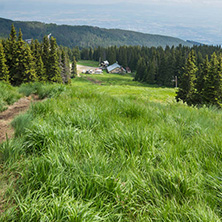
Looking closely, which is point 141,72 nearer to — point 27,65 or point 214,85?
point 214,85

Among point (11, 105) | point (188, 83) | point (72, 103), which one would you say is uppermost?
point (72, 103)

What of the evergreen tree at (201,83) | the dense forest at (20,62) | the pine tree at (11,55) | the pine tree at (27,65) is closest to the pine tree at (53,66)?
the dense forest at (20,62)

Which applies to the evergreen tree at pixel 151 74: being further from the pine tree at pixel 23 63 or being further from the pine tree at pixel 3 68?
the pine tree at pixel 3 68

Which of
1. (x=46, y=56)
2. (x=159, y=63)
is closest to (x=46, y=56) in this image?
(x=46, y=56)

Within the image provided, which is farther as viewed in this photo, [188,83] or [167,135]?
[188,83]

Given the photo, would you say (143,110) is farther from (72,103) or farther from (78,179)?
(78,179)

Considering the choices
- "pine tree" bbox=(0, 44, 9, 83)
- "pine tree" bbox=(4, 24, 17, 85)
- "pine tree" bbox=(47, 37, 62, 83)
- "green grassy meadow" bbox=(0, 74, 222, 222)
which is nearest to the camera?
"green grassy meadow" bbox=(0, 74, 222, 222)

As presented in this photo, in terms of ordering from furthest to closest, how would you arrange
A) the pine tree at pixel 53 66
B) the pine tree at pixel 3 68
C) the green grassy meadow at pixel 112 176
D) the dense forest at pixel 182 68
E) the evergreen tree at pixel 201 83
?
the pine tree at pixel 53 66, the evergreen tree at pixel 201 83, the pine tree at pixel 3 68, the dense forest at pixel 182 68, the green grassy meadow at pixel 112 176

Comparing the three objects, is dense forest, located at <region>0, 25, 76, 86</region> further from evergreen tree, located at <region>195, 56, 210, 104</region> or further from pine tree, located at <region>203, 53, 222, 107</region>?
pine tree, located at <region>203, 53, 222, 107</region>

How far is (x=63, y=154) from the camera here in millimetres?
2932

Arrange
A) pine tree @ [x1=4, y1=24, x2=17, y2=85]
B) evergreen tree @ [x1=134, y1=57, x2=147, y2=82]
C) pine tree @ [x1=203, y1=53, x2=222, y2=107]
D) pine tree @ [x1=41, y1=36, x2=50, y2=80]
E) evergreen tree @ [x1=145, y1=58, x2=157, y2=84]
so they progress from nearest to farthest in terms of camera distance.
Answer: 1. pine tree @ [x1=203, y1=53, x2=222, y2=107]
2. pine tree @ [x1=4, y1=24, x2=17, y2=85]
3. pine tree @ [x1=41, y1=36, x2=50, y2=80]
4. evergreen tree @ [x1=145, y1=58, x2=157, y2=84]
5. evergreen tree @ [x1=134, y1=57, x2=147, y2=82]

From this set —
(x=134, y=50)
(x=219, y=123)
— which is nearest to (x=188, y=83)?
(x=219, y=123)

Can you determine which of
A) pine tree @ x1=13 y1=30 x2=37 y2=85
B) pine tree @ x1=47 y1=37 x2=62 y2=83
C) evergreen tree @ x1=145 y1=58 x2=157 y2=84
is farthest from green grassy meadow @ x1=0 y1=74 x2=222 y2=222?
evergreen tree @ x1=145 y1=58 x2=157 y2=84

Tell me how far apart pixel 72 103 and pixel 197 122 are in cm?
366
